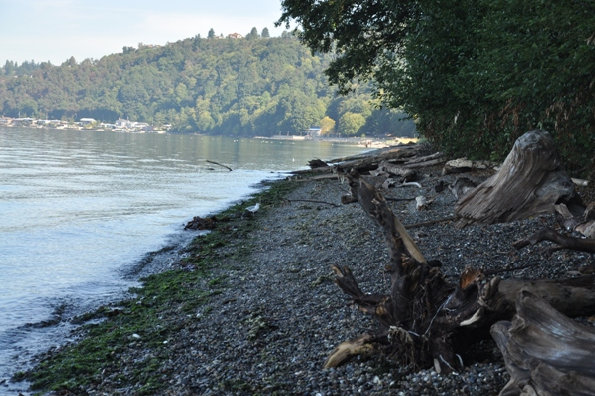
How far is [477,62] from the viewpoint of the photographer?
16.9 meters

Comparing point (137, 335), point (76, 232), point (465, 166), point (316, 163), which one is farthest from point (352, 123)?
point (137, 335)

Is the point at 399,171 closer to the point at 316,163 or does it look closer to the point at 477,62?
the point at 477,62

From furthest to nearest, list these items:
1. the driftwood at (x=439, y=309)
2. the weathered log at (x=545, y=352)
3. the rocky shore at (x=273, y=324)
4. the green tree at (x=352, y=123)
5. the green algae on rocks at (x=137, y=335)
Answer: the green tree at (x=352, y=123), the green algae on rocks at (x=137, y=335), the rocky shore at (x=273, y=324), the driftwood at (x=439, y=309), the weathered log at (x=545, y=352)

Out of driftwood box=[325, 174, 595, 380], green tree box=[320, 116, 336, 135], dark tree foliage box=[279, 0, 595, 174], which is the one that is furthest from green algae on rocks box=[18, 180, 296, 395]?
green tree box=[320, 116, 336, 135]

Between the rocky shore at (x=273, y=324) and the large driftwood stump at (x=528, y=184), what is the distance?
43 cm

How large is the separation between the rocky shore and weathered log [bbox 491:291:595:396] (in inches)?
19.5

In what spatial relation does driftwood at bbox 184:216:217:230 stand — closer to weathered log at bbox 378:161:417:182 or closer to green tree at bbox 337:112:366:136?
weathered log at bbox 378:161:417:182

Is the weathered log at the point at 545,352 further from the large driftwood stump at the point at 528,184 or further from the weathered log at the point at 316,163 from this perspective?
the weathered log at the point at 316,163

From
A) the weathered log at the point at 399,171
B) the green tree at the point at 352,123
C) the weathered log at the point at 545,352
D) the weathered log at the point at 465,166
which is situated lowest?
the weathered log at the point at 399,171

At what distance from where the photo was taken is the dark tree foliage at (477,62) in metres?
11.3

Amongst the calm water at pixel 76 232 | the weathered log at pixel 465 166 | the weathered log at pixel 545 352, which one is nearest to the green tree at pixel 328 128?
the calm water at pixel 76 232

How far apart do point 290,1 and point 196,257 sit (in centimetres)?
1584

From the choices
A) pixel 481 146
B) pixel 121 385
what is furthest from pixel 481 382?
pixel 481 146

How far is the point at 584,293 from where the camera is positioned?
584cm
